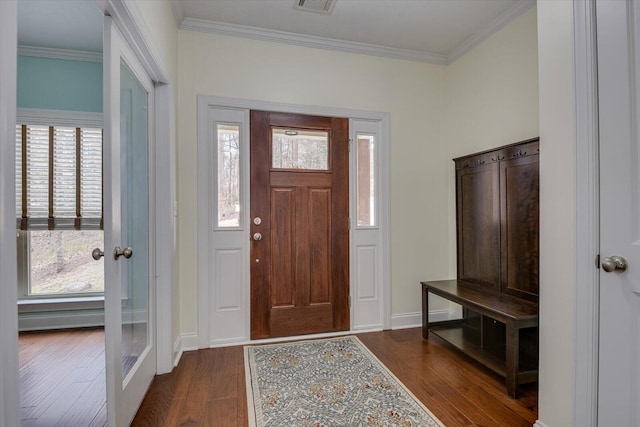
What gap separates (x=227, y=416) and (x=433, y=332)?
72.2 inches

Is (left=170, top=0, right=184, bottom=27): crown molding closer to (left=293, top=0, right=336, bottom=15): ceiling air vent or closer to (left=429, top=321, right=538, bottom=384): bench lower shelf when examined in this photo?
(left=293, top=0, right=336, bottom=15): ceiling air vent

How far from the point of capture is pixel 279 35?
2.83 meters

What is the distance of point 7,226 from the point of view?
751mm

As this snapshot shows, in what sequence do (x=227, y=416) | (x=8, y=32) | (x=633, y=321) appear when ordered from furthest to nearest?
(x=227, y=416), (x=633, y=321), (x=8, y=32)

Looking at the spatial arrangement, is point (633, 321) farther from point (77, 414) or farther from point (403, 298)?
point (77, 414)

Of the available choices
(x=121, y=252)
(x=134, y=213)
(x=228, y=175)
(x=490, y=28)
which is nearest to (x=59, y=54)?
(x=228, y=175)

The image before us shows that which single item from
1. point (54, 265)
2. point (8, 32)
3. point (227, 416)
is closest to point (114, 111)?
point (8, 32)

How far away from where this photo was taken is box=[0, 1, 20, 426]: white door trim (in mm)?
714

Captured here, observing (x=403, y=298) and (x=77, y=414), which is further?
(x=403, y=298)

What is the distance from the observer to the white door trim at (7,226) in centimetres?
71

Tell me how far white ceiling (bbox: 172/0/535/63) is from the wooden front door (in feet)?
2.47

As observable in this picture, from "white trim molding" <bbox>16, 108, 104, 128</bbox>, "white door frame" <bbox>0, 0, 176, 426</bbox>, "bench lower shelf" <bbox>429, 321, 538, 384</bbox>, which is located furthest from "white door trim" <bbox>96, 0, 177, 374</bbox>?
"bench lower shelf" <bbox>429, 321, 538, 384</bbox>

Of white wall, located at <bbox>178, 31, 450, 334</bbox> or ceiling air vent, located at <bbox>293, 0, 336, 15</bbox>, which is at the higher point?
ceiling air vent, located at <bbox>293, 0, 336, 15</bbox>

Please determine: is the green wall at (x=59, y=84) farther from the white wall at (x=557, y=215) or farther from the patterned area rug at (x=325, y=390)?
the white wall at (x=557, y=215)
